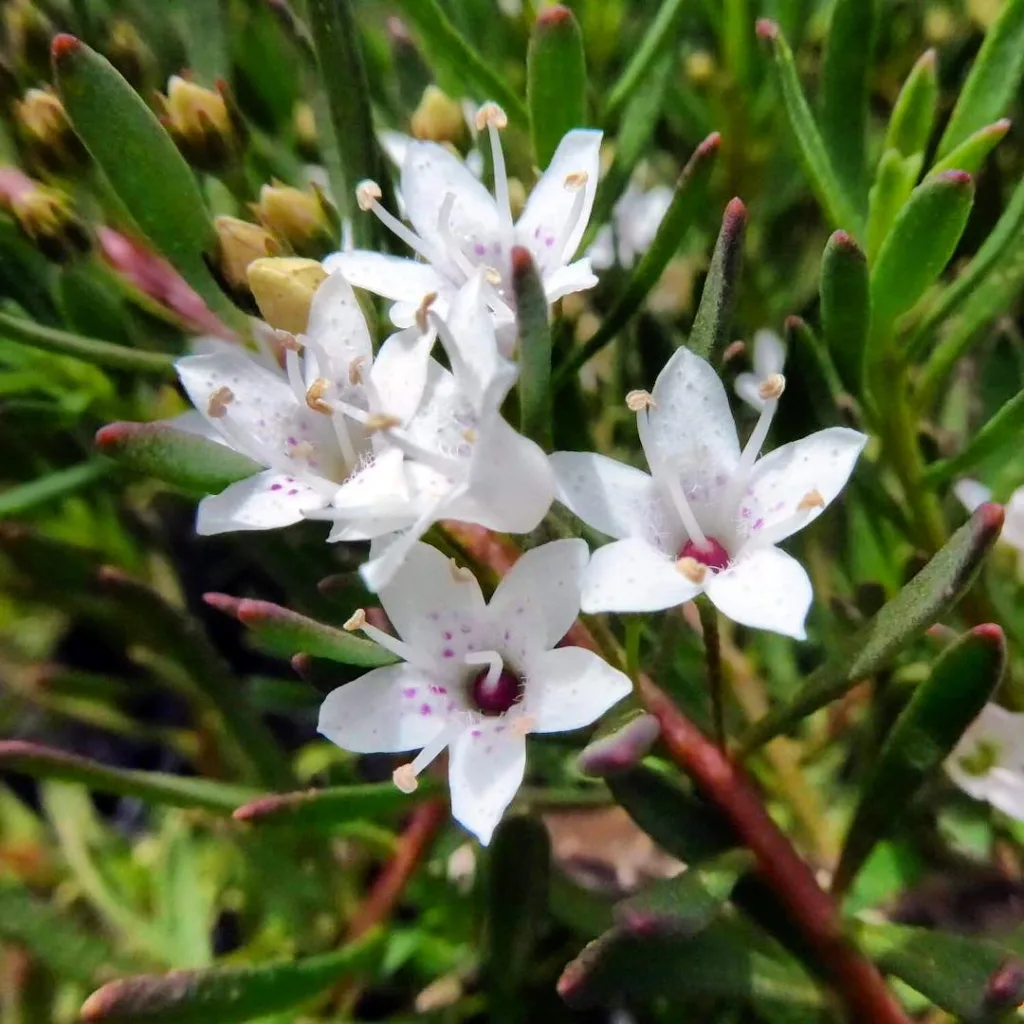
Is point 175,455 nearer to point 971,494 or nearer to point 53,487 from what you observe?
point 53,487

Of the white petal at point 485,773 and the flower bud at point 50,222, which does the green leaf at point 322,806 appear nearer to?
the white petal at point 485,773

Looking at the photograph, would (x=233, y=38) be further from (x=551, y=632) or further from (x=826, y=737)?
(x=826, y=737)

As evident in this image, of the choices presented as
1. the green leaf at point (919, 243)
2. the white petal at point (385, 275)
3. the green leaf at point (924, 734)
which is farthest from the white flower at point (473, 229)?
the green leaf at point (924, 734)

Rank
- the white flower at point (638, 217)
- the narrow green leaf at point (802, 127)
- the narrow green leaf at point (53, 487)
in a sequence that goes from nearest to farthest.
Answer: the narrow green leaf at point (802, 127)
the narrow green leaf at point (53, 487)
the white flower at point (638, 217)

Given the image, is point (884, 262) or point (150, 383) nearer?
point (884, 262)

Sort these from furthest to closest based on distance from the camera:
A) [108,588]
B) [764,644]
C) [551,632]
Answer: [764,644], [108,588], [551,632]

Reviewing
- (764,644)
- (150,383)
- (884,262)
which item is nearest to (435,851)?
(764,644)

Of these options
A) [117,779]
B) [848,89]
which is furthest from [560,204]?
[117,779]

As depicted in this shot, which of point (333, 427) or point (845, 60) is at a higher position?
point (845, 60)
